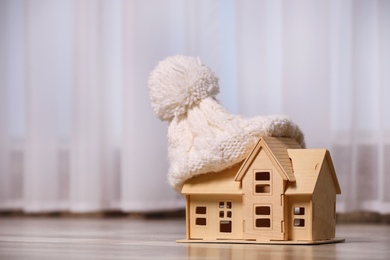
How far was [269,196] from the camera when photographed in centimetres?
161

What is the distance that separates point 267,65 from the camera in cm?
257

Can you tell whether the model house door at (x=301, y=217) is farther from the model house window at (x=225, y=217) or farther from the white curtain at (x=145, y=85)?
the white curtain at (x=145, y=85)

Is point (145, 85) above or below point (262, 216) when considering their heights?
above

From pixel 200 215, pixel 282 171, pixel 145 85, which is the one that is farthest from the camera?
pixel 145 85

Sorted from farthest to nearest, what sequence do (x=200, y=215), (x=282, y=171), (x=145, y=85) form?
(x=145, y=85)
(x=200, y=215)
(x=282, y=171)

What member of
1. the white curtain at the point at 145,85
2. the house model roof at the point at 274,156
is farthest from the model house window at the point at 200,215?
the white curtain at the point at 145,85

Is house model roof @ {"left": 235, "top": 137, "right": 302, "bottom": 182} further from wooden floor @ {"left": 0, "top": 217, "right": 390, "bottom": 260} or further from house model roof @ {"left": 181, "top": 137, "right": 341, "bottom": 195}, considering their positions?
wooden floor @ {"left": 0, "top": 217, "right": 390, "bottom": 260}

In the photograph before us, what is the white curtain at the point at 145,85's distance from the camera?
245 centimetres

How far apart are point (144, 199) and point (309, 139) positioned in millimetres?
587

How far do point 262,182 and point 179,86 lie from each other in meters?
0.30

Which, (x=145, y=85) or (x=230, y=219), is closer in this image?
(x=230, y=219)

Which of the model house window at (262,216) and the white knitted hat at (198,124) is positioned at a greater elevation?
the white knitted hat at (198,124)

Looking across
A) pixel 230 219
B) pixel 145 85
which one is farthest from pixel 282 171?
pixel 145 85

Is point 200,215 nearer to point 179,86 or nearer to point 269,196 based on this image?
point 269,196
